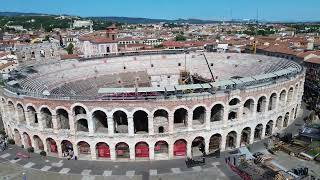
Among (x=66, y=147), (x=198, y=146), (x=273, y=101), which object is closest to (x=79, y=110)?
(x=66, y=147)

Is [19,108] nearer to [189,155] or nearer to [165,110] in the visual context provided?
[165,110]

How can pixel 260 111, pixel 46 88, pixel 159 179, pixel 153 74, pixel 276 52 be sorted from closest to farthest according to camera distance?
pixel 159 179 < pixel 260 111 < pixel 46 88 < pixel 153 74 < pixel 276 52

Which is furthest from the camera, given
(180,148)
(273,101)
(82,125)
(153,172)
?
(273,101)

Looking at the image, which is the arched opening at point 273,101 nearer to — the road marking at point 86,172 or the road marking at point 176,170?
the road marking at point 176,170


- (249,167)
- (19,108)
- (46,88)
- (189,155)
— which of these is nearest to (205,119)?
(189,155)

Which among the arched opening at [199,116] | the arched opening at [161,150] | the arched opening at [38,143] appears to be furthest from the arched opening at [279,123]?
the arched opening at [38,143]

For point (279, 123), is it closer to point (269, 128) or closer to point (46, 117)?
point (269, 128)

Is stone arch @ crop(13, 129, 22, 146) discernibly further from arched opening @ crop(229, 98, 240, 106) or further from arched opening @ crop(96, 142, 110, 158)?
arched opening @ crop(229, 98, 240, 106)
